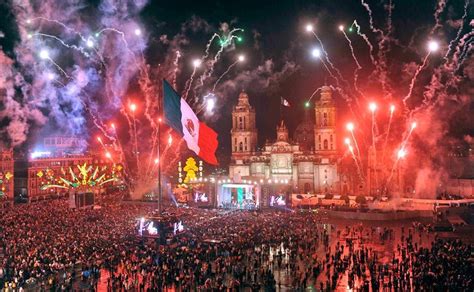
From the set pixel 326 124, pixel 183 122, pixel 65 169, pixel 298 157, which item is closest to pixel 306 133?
pixel 326 124

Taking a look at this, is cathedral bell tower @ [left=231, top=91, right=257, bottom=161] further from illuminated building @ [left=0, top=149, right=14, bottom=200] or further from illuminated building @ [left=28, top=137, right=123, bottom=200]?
illuminated building @ [left=0, top=149, right=14, bottom=200]

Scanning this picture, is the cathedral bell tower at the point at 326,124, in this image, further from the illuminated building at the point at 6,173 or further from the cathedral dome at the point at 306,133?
the illuminated building at the point at 6,173

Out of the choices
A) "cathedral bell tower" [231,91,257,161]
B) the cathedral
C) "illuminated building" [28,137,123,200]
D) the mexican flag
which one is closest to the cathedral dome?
the cathedral

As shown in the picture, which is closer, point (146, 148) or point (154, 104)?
point (154, 104)

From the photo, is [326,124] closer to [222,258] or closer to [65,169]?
[65,169]

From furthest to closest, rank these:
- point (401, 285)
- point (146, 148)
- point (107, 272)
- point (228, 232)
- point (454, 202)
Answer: point (146, 148) → point (454, 202) → point (228, 232) → point (107, 272) → point (401, 285)

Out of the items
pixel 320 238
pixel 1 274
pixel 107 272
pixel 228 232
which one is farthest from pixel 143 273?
pixel 320 238

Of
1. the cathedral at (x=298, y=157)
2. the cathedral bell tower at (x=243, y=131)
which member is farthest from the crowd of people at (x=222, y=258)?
the cathedral bell tower at (x=243, y=131)

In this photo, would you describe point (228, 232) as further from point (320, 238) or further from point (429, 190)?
point (429, 190)

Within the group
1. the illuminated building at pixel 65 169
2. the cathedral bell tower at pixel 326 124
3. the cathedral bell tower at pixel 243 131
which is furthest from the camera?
the cathedral bell tower at pixel 243 131
